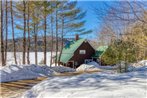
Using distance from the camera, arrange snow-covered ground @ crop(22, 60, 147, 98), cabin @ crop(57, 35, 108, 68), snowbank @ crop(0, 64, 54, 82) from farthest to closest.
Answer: cabin @ crop(57, 35, 108, 68) < snowbank @ crop(0, 64, 54, 82) < snow-covered ground @ crop(22, 60, 147, 98)

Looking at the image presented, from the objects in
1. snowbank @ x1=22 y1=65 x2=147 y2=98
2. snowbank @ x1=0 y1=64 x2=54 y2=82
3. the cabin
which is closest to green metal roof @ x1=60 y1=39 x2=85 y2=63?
the cabin

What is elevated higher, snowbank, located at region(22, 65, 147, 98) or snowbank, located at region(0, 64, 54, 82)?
snowbank, located at region(22, 65, 147, 98)

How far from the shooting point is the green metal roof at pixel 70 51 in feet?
112

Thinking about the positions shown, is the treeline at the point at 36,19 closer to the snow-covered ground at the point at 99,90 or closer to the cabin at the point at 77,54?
the cabin at the point at 77,54

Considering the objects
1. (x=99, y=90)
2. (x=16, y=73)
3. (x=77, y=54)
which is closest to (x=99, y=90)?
(x=99, y=90)

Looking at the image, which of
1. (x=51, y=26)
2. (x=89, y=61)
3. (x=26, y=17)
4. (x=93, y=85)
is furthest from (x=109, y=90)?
(x=89, y=61)

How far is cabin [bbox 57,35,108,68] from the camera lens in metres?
34.3

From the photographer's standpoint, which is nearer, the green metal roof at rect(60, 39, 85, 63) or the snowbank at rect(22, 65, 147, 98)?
the snowbank at rect(22, 65, 147, 98)

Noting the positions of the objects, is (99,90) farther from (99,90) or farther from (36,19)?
(36,19)

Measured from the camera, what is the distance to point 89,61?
1406 inches

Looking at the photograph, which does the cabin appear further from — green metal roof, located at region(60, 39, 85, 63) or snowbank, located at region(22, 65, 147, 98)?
snowbank, located at region(22, 65, 147, 98)

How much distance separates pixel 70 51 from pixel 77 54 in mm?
995

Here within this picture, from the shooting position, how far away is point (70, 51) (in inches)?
1371

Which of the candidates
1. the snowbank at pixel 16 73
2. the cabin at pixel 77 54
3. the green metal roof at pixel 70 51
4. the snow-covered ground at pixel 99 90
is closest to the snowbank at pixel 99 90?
the snow-covered ground at pixel 99 90
